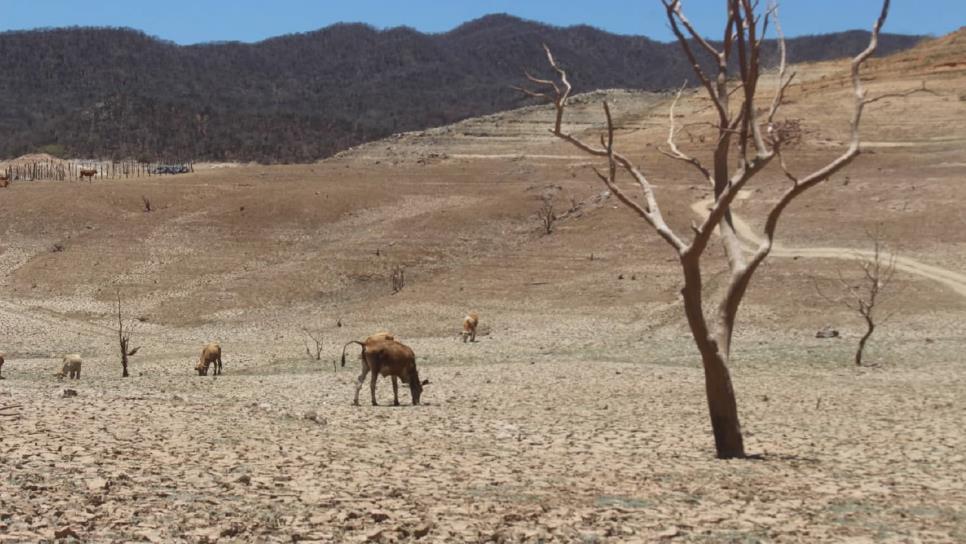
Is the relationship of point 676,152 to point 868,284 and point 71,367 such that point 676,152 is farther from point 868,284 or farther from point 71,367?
point 868,284

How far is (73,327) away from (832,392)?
30.5 metres

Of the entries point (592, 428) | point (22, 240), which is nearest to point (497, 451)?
point (592, 428)

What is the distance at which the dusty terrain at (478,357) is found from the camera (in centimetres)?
946

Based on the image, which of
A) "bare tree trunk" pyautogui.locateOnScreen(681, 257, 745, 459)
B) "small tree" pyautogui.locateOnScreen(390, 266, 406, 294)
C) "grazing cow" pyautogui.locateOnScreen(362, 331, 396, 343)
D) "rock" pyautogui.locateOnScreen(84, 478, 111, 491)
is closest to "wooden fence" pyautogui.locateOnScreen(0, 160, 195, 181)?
"small tree" pyautogui.locateOnScreen(390, 266, 406, 294)

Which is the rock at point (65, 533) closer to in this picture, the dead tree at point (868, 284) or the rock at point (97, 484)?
the rock at point (97, 484)

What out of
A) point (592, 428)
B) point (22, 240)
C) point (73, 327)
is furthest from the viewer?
point (22, 240)

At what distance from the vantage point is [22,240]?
5694 cm

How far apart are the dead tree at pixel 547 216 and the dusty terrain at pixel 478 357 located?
27.8 inches

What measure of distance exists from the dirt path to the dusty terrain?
299mm

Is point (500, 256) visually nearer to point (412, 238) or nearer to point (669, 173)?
point (412, 238)

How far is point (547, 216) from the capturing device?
5794 cm

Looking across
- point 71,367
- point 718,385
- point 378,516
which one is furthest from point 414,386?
point 71,367

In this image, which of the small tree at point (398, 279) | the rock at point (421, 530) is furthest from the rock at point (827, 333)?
the rock at point (421, 530)

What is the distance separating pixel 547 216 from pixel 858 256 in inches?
700
